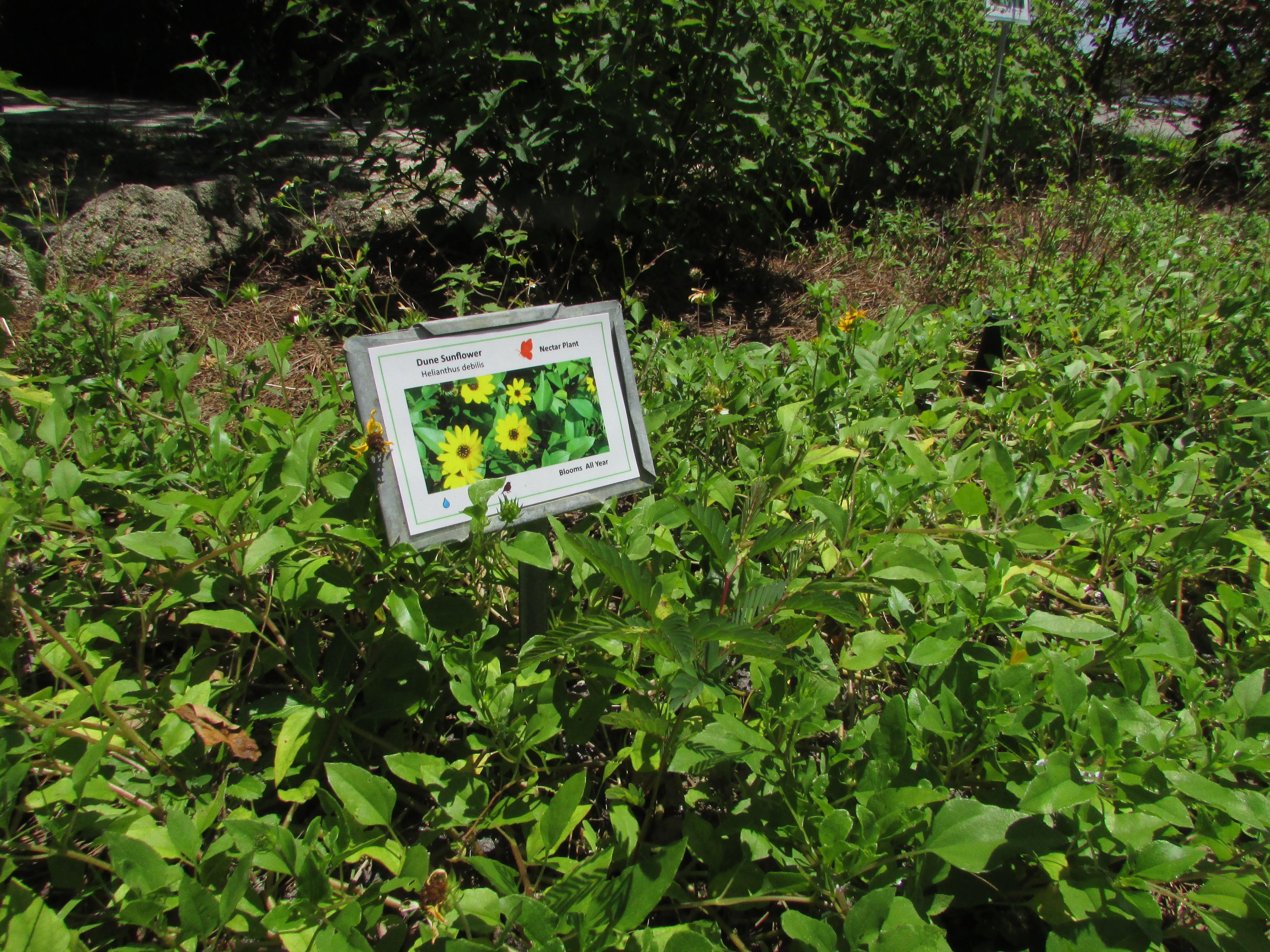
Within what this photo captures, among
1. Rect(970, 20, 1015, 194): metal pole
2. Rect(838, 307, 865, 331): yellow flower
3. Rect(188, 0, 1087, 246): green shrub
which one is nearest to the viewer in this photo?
Rect(838, 307, 865, 331): yellow flower

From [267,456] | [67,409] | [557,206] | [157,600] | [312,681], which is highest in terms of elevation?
[557,206]

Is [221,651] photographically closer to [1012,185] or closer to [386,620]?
[386,620]

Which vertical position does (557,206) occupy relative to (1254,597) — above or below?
above

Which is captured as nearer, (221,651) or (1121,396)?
(221,651)

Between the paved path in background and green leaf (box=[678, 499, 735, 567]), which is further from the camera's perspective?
the paved path in background

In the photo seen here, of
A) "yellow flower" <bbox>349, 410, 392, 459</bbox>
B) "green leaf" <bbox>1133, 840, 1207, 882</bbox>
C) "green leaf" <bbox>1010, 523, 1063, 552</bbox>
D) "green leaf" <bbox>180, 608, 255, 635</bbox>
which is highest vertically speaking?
"yellow flower" <bbox>349, 410, 392, 459</bbox>

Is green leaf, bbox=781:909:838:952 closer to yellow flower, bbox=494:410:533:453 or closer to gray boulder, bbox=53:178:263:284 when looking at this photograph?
yellow flower, bbox=494:410:533:453

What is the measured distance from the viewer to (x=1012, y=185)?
19.5 ft

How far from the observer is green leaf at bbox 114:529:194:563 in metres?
1.11

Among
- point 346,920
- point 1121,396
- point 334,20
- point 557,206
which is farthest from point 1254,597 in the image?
point 334,20

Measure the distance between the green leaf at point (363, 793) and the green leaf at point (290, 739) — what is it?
0.14 metres

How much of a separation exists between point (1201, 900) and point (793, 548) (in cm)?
82

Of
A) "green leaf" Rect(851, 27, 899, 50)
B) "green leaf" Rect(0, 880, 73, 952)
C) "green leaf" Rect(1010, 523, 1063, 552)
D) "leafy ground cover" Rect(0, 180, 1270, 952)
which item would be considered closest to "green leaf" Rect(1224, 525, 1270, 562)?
"leafy ground cover" Rect(0, 180, 1270, 952)

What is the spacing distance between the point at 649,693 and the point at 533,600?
25 centimetres
